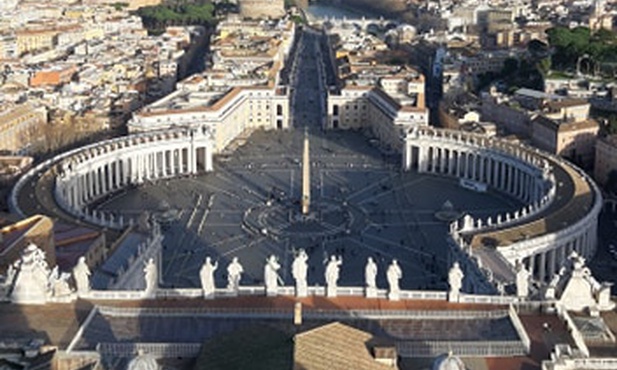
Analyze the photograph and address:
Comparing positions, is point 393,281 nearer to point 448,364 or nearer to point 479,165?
point 448,364

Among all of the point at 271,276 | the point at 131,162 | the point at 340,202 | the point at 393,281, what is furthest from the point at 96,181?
the point at 393,281

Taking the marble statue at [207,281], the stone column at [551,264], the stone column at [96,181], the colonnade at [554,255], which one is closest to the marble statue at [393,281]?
the marble statue at [207,281]

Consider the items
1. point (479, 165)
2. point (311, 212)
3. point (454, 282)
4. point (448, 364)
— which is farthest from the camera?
point (479, 165)

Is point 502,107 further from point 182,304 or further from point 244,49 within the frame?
point 182,304

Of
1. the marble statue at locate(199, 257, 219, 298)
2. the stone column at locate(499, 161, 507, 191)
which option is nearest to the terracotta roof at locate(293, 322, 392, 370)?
the marble statue at locate(199, 257, 219, 298)

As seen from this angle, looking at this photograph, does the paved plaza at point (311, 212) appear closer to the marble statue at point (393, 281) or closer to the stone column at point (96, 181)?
the stone column at point (96, 181)
